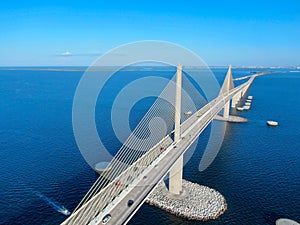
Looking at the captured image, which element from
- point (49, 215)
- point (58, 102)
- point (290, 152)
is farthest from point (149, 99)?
point (49, 215)

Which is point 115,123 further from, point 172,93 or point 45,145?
point 172,93

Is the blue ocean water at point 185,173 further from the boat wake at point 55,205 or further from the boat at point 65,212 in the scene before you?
the boat at point 65,212

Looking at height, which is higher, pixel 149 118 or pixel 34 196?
pixel 149 118

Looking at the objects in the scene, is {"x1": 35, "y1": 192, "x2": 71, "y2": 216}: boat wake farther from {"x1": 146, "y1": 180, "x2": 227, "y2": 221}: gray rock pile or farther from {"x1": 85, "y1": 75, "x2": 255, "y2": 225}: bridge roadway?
{"x1": 85, "y1": 75, "x2": 255, "y2": 225}: bridge roadway

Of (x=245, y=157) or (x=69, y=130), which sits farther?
(x=69, y=130)

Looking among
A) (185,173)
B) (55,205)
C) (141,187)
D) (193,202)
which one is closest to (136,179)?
(141,187)

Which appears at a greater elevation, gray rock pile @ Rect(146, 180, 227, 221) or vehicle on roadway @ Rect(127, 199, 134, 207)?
vehicle on roadway @ Rect(127, 199, 134, 207)

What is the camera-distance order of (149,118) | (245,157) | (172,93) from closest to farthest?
(172,93) < (245,157) < (149,118)

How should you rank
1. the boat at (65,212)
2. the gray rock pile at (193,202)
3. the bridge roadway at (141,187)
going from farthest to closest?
1. the gray rock pile at (193,202)
2. the boat at (65,212)
3. the bridge roadway at (141,187)

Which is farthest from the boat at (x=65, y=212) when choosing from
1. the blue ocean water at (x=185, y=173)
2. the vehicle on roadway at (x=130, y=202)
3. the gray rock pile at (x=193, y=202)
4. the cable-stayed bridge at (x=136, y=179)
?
the vehicle on roadway at (x=130, y=202)

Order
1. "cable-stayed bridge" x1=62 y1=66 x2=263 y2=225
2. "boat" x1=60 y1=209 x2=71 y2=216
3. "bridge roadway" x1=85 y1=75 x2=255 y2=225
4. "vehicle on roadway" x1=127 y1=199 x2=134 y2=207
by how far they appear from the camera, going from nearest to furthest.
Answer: "bridge roadway" x1=85 y1=75 x2=255 y2=225
"cable-stayed bridge" x1=62 y1=66 x2=263 y2=225
"vehicle on roadway" x1=127 y1=199 x2=134 y2=207
"boat" x1=60 y1=209 x2=71 y2=216

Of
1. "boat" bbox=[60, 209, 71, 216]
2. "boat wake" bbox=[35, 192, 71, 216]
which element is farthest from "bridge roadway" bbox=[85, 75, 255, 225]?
"boat wake" bbox=[35, 192, 71, 216]
